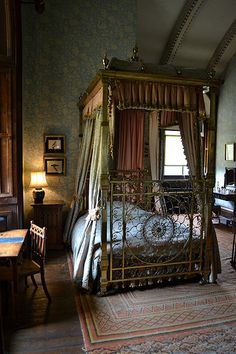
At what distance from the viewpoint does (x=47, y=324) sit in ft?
9.06

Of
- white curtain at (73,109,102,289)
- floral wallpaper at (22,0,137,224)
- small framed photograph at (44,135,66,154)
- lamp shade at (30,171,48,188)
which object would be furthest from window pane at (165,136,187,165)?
white curtain at (73,109,102,289)

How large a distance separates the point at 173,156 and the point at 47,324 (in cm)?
698

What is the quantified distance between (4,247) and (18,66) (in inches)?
109

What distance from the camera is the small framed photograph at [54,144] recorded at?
17.5 ft

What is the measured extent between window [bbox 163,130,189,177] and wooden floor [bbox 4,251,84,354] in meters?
5.89

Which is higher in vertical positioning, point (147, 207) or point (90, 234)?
point (147, 207)

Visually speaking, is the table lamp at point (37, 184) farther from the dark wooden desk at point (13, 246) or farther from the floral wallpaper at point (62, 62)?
the dark wooden desk at point (13, 246)

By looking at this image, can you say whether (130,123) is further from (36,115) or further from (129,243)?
(129,243)

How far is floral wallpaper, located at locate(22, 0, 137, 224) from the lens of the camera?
5227 millimetres

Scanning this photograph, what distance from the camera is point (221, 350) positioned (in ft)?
7.96

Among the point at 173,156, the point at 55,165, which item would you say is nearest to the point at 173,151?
the point at 173,156

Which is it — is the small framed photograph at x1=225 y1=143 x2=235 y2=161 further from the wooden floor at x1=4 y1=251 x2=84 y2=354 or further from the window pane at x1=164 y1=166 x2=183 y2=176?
the wooden floor at x1=4 y1=251 x2=84 y2=354

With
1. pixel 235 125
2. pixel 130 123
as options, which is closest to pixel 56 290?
pixel 130 123

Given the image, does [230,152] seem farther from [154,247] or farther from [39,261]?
[39,261]
